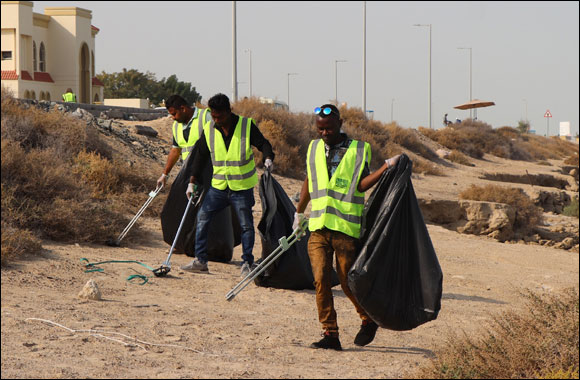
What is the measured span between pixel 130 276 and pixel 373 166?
18.2m

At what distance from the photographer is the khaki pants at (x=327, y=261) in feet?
19.6

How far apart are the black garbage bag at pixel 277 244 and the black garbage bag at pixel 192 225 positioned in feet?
4.13

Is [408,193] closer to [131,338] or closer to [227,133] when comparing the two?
[131,338]

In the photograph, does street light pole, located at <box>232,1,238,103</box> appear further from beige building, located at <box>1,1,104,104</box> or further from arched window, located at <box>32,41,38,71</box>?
arched window, located at <box>32,41,38,71</box>

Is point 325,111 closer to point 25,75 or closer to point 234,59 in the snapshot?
point 234,59

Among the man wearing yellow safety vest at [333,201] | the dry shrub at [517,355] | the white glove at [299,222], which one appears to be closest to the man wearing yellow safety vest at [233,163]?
the white glove at [299,222]

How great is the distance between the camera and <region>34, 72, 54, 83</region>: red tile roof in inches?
1645

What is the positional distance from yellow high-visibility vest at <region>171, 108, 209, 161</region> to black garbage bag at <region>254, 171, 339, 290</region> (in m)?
1.35

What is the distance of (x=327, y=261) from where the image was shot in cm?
601

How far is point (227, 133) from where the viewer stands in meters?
8.48

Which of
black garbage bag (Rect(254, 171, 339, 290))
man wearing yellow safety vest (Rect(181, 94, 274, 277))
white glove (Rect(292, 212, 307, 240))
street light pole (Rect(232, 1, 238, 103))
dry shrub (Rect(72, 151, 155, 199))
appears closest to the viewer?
white glove (Rect(292, 212, 307, 240))

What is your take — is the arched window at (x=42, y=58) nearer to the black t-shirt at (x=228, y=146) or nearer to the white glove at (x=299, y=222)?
the black t-shirt at (x=228, y=146)

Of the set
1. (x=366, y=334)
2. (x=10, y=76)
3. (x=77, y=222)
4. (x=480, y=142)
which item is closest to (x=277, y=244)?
(x=366, y=334)

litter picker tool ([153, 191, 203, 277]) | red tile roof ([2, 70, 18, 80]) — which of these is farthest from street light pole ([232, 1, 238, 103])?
litter picker tool ([153, 191, 203, 277])
